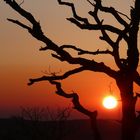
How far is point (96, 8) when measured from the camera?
41.5 feet

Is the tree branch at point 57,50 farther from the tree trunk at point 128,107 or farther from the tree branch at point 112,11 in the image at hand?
the tree branch at point 112,11

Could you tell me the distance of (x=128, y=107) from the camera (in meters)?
12.3

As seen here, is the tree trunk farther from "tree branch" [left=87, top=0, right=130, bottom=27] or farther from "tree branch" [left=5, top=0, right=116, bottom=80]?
"tree branch" [left=87, top=0, right=130, bottom=27]

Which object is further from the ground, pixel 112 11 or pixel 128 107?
pixel 112 11

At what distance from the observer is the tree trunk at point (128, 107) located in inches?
483

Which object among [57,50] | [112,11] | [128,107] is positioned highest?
[112,11]

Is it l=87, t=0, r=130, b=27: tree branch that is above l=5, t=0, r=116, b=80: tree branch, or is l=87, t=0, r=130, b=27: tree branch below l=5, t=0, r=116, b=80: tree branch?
above

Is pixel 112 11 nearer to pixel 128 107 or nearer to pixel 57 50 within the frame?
pixel 57 50

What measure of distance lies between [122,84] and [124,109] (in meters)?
0.50

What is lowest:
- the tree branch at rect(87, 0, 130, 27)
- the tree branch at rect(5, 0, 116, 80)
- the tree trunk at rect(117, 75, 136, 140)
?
the tree trunk at rect(117, 75, 136, 140)

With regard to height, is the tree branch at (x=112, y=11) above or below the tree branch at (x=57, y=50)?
above

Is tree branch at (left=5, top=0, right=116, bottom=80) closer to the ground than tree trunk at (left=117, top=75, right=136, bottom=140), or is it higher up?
higher up

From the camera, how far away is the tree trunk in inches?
483

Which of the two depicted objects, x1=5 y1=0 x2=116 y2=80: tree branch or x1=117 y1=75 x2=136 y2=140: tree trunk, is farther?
x1=117 y1=75 x2=136 y2=140: tree trunk
